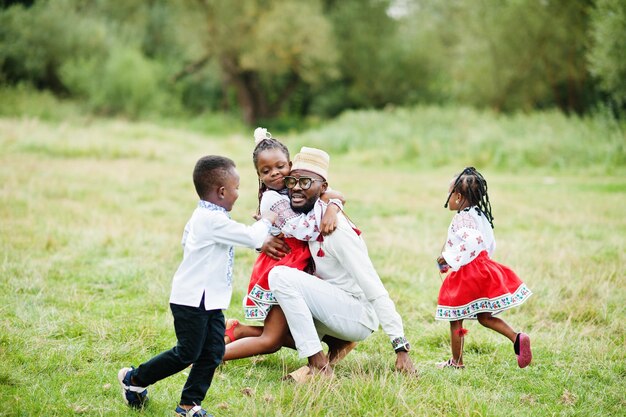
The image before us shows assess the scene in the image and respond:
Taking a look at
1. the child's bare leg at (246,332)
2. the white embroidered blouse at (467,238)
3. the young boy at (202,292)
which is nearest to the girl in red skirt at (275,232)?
the child's bare leg at (246,332)

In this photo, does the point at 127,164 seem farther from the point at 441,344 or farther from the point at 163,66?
the point at 163,66

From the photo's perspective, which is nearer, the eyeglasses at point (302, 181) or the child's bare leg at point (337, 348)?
the eyeglasses at point (302, 181)

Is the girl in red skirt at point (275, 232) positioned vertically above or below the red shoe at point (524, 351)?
above

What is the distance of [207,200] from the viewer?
382cm

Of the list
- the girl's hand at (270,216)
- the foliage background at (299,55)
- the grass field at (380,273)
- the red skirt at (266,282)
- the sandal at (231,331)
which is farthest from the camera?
the foliage background at (299,55)

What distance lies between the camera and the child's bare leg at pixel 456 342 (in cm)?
479

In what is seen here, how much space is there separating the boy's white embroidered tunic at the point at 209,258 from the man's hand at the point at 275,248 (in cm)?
61

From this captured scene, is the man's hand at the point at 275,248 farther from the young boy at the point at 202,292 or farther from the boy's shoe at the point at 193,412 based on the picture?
the boy's shoe at the point at 193,412

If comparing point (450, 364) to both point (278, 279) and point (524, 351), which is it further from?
point (278, 279)

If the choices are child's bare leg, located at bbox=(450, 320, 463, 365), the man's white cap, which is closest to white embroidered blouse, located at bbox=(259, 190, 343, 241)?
the man's white cap

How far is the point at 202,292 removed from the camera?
364 centimetres

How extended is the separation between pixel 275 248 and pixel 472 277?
1.48 m

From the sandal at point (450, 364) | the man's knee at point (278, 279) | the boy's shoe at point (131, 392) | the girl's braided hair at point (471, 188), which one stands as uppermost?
the girl's braided hair at point (471, 188)

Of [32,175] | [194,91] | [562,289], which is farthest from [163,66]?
[562,289]
